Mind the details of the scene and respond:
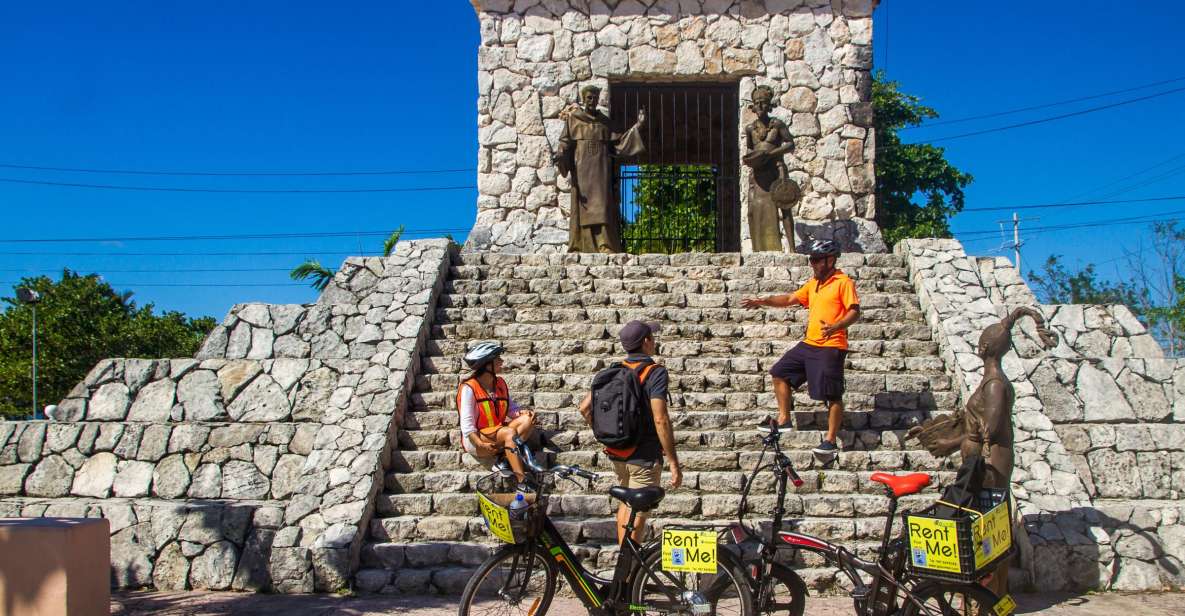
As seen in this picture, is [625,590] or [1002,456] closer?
[625,590]

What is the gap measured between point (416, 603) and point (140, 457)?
3.36 meters

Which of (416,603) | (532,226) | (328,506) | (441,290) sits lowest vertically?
(416,603)

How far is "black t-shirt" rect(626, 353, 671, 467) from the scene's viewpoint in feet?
17.2

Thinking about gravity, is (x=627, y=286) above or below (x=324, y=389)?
above

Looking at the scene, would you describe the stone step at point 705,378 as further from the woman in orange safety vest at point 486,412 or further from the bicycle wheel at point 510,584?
the bicycle wheel at point 510,584

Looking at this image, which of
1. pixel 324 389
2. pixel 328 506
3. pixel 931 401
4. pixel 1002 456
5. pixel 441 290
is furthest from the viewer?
pixel 441 290

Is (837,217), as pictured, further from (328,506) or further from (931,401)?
(328,506)

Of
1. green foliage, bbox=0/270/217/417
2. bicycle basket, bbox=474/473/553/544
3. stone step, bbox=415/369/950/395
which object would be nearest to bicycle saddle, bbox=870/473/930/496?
bicycle basket, bbox=474/473/553/544

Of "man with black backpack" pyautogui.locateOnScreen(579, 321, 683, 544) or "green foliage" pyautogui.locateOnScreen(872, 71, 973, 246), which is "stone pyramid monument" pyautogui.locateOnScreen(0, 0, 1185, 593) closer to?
"man with black backpack" pyautogui.locateOnScreen(579, 321, 683, 544)

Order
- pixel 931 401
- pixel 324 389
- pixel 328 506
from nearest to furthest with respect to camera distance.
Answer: pixel 328 506, pixel 931 401, pixel 324 389

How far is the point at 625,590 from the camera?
187 inches

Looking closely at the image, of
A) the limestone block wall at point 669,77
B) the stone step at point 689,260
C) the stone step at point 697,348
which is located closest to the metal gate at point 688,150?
the limestone block wall at point 669,77

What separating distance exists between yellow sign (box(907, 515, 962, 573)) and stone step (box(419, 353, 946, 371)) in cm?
390

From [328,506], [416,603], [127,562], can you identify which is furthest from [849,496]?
[127,562]
